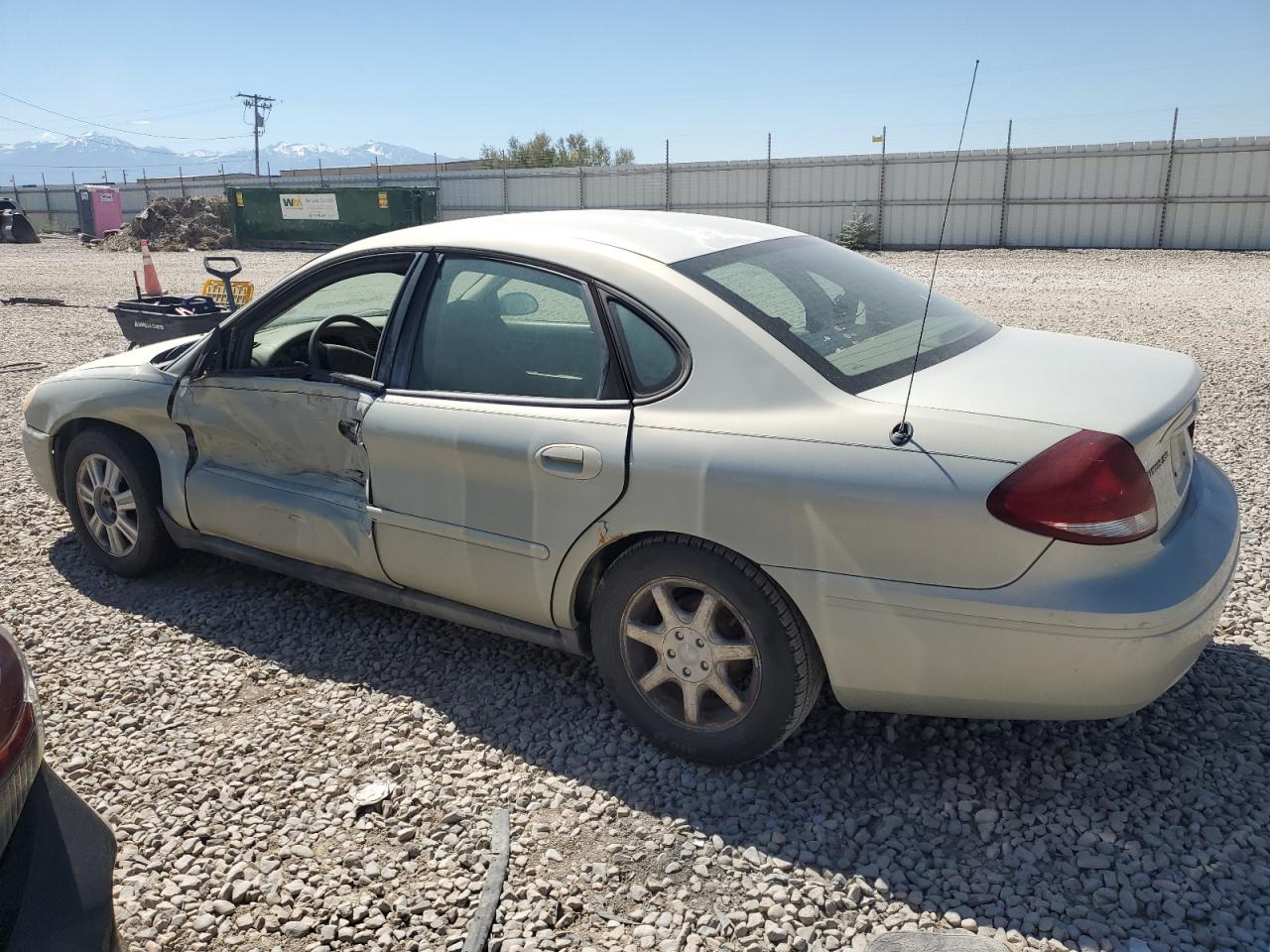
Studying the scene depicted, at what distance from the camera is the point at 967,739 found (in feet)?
10.3

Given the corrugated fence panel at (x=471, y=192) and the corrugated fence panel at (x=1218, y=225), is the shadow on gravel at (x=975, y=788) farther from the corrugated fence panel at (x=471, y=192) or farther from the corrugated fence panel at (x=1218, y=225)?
the corrugated fence panel at (x=471, y=192)

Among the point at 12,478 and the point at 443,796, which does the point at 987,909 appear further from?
the point at 12,478

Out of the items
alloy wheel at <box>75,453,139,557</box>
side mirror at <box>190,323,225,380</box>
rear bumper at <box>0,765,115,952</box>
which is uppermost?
side mirror at <box>190,323,225,380</box>

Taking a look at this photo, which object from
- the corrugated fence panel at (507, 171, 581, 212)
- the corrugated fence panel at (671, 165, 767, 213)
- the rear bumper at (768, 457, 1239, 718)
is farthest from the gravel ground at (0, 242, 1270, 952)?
the corrugated fence panel at (507, 171, 581, 212)

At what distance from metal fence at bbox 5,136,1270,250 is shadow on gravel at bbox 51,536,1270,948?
23767mm

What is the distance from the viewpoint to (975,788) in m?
2.92

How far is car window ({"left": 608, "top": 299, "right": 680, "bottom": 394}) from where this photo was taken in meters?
2.97

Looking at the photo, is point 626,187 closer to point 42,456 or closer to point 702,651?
point 42,456

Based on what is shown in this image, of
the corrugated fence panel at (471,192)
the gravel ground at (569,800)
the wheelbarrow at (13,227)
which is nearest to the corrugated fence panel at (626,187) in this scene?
the corrugated fence panel at (471,192)

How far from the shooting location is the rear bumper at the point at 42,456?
4.65 m

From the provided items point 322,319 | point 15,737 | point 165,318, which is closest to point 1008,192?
point 165,318

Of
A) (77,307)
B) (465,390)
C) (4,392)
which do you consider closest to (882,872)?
(465,390)

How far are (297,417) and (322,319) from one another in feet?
1.85

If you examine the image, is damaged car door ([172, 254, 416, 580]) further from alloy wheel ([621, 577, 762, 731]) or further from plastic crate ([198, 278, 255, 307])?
plastic crate ([198, 278, 255, 307])
